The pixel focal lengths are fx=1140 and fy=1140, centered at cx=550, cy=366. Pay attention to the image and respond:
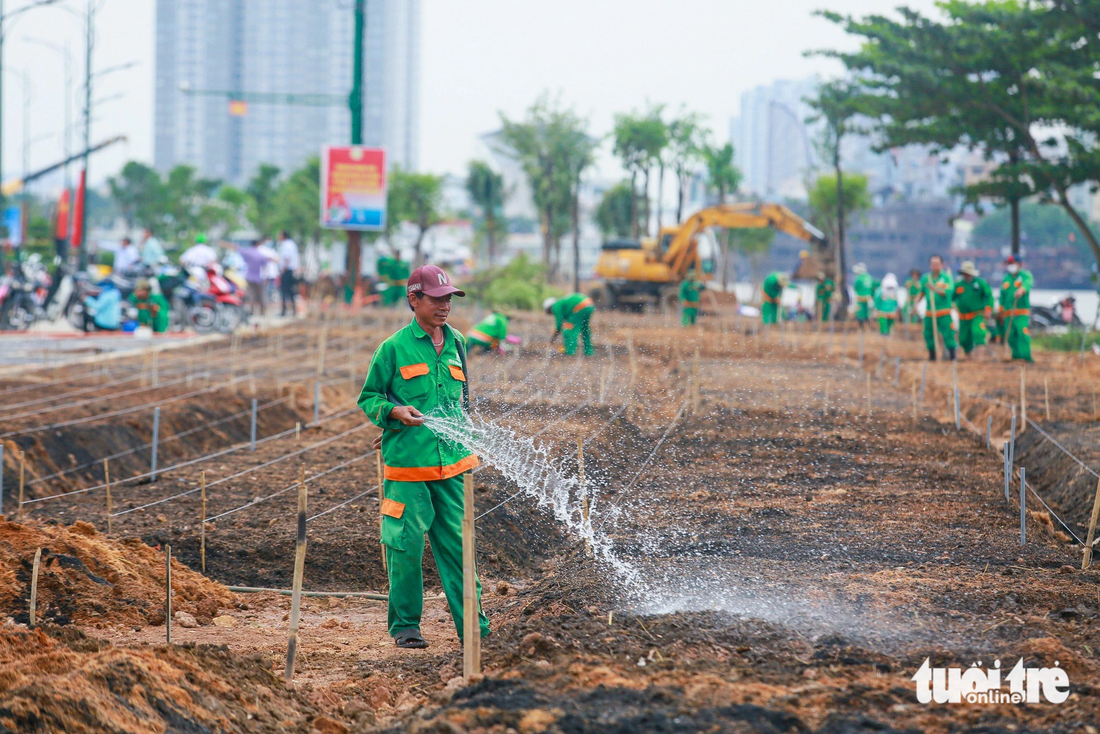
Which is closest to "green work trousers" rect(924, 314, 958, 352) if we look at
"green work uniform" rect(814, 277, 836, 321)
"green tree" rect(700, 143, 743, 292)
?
"green work uniform" rect(814, 277, 836, 321)

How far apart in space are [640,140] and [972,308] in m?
32.2

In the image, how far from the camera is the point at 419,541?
16.1 feet

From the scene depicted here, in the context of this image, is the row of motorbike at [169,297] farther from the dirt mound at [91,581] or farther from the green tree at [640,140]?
the green tree at [640,140]

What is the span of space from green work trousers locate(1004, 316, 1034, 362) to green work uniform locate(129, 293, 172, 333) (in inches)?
551

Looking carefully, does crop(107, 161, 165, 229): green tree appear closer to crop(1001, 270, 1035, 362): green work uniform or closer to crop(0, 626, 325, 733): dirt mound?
crop(1001, 270, 1035, 362): green work uniform

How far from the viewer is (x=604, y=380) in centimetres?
1336

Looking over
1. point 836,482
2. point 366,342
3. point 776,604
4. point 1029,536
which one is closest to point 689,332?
point 366,342

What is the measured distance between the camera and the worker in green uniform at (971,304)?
54.1 ft

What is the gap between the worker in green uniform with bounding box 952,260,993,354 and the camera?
650 inches

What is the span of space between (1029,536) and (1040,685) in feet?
10.0

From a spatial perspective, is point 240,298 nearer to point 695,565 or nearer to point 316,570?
point 316,570

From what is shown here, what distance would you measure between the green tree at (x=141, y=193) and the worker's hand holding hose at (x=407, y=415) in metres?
68.8

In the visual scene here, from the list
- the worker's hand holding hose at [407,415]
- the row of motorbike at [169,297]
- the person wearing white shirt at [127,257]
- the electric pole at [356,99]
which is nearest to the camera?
the worker's hand holding hose at [407,415]

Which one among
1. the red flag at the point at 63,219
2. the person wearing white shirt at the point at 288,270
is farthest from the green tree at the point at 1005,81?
the red flag at the point at 63,219
